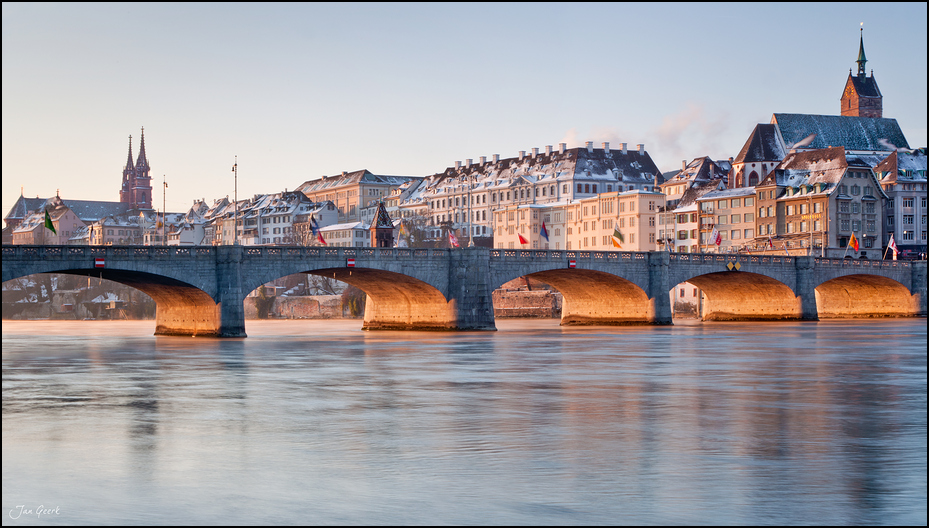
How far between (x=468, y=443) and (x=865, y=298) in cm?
9685

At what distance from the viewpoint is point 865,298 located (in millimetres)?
110250

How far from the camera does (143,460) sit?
20031 mm

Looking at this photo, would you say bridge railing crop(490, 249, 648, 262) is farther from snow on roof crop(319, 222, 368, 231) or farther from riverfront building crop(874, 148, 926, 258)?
snow on roof crop(319, 222, 368, 231)

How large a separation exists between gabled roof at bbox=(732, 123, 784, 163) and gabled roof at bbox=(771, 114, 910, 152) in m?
2.33

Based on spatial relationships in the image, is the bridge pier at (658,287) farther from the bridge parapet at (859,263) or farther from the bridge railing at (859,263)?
the bridge railing at (859,263)

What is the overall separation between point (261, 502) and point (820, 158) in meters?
120

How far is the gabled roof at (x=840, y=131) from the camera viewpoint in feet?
479

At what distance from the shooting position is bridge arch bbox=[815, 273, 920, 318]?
106 metres

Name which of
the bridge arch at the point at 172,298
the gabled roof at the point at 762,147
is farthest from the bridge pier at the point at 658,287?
the gabled roof at the point at 762,147

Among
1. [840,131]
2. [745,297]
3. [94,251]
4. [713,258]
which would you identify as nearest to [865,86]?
[840,131]

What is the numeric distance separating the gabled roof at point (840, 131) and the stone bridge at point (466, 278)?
134 feet

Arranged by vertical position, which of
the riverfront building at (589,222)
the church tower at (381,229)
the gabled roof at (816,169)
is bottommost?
the church tower at (381,229)

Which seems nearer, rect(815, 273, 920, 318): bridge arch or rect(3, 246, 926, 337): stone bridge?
rect(3, 246, 926, 337): stone bridge

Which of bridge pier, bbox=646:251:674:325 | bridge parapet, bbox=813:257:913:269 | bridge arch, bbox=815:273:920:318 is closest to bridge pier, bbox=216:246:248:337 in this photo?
bridge pier, bbox=646:251:674:325
